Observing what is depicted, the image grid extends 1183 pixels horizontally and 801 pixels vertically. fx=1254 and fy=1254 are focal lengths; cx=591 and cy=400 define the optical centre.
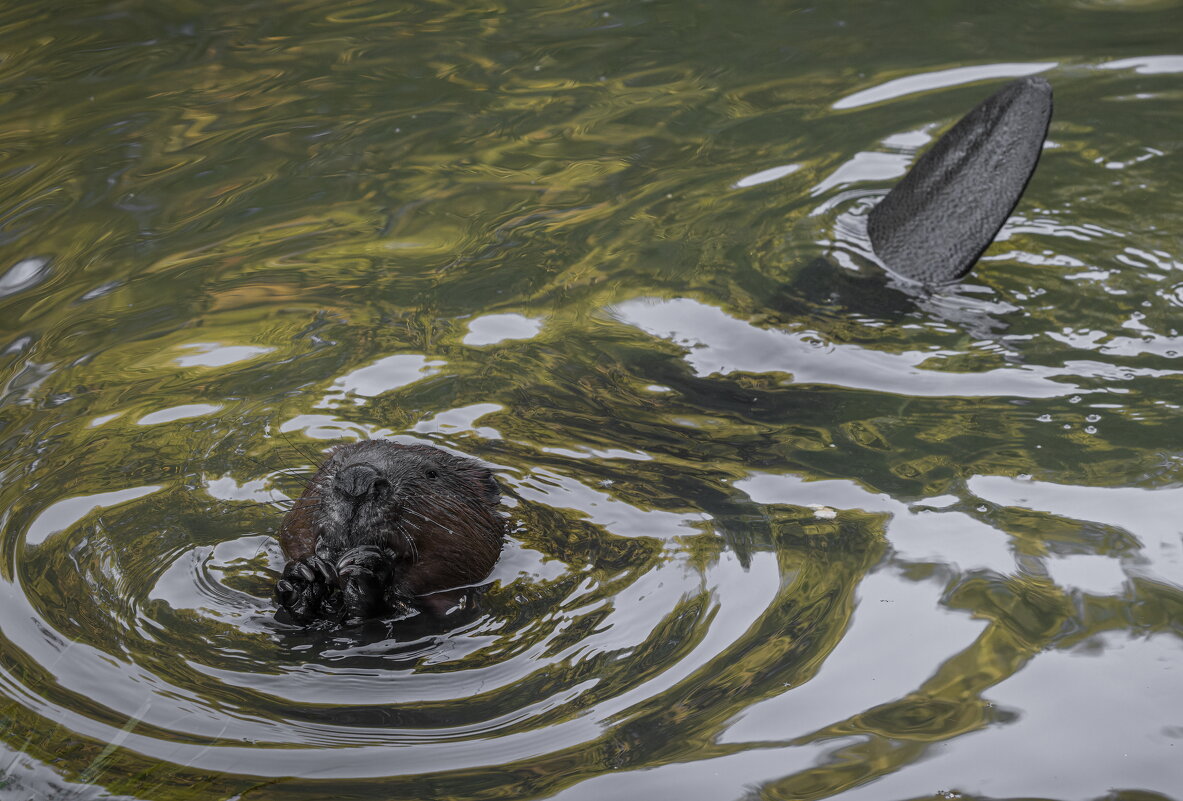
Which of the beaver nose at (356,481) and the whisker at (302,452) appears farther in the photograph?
the whisker at (302,452)

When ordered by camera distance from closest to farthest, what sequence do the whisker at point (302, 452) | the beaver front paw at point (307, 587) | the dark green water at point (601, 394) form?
1. the dark green water at point (601, 394)
2. the beaver front paw at point (307, 587)
3. the whisker at point (302, 452)

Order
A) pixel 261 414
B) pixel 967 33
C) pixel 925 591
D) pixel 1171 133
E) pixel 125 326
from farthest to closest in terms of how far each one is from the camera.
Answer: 1. pixel 967 33
2. pixel 1171 133
3. pixel 125 326
4. pixel 261 414
5. pixel 925 591

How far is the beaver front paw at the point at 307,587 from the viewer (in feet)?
10.1

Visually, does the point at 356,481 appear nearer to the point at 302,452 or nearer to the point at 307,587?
the point at 307,587

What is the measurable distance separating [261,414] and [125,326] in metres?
0.95

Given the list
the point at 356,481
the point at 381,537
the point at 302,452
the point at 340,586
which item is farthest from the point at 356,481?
the point at 302,452

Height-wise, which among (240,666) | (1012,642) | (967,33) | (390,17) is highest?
(390,17)

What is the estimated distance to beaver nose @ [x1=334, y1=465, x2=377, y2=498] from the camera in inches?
123

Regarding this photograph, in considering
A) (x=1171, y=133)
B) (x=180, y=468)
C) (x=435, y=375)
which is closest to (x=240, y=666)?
(x=180, y=468)

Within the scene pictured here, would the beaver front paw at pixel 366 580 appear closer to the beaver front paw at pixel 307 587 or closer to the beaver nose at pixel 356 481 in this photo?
the beaver front paw at pixel 307 587

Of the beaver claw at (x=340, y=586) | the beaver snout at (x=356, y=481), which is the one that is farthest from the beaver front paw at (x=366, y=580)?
the beaver snout at (x=356, y=481)

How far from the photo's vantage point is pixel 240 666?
3.10 m

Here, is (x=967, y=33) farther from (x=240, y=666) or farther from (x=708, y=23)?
(x=240, y=666)

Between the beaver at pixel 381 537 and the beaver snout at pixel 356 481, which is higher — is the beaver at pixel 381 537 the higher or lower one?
the lower one
